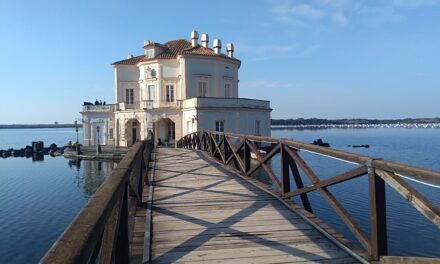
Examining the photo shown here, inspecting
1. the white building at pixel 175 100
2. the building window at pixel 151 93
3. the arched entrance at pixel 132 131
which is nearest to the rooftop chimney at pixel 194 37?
the white building at pixel 175 100

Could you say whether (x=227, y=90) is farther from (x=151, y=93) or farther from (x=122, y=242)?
(x=122, y=242)

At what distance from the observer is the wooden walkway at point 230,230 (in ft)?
12.8

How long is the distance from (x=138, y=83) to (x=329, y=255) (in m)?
37.8

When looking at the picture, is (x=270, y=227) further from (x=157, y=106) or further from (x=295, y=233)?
(x=157, y=106)

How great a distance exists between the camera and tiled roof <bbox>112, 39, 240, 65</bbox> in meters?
36.8

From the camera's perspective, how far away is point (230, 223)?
16.6ft

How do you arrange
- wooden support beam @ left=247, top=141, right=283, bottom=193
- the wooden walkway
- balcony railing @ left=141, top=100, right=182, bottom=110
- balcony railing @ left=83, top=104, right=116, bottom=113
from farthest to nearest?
balcony railing @ left=83, top=104, right=116, bottom=113, balcony railing @ left=141, top=100, right=182, bottom=110, wooden support beam @ left=247, top=141, right=283, bottom=193, the wooden walkway

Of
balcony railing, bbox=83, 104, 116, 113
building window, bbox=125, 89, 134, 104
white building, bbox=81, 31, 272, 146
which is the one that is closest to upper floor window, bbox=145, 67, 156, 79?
white building, bbox=81, 31, 272, 146

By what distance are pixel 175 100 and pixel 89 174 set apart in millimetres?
11538

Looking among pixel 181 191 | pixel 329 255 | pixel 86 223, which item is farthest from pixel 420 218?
pixel 86 223

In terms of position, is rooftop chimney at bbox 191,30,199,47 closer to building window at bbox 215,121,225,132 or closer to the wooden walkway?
building window at bbox 215,121,225,132

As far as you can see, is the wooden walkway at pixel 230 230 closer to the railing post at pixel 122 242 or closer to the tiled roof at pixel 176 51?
the railing post at pixel 122 242

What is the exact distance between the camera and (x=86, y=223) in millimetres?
2027

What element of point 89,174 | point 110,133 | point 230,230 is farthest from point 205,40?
point 230,230
